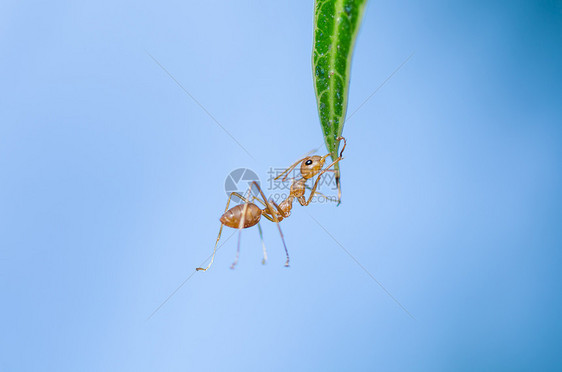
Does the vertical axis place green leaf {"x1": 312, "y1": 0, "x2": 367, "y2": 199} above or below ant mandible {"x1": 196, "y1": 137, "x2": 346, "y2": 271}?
below

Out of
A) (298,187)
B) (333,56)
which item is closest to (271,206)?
(298,187)

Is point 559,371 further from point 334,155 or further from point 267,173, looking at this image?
point 334,155

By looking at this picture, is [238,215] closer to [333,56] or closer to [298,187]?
[298,187]

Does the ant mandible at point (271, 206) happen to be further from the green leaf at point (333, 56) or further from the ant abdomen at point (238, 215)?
the green leaf at point (333, 56)

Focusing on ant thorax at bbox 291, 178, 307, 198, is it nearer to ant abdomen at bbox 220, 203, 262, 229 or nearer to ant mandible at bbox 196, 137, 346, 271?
ant mandible at bbox 196, 137, 346, 271

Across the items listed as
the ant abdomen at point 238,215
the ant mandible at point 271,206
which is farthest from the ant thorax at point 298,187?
the ant abdomen at point 238,215

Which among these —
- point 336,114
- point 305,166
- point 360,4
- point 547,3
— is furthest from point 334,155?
point 547,3

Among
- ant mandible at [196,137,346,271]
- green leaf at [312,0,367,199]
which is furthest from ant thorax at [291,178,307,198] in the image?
green leaf at [312,0,367,199]
